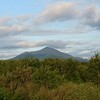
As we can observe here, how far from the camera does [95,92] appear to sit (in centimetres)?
1923

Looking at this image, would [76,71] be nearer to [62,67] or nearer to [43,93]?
[62,67]

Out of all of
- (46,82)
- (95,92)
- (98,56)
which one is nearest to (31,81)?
(46,82)

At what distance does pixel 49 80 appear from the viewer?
22781 mm

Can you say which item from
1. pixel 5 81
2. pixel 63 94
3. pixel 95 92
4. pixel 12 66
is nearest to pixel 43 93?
pixel 63 94

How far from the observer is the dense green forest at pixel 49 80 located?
1925 centimetres

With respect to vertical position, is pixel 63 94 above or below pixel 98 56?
below

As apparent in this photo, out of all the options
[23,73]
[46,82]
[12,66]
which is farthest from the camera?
[12,66]

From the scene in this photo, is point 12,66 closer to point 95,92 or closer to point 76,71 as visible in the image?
point 76,71

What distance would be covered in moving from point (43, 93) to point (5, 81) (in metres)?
4.65

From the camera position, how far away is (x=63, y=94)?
19.3m

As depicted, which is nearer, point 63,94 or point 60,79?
point 63,94

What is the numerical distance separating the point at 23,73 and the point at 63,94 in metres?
5.97

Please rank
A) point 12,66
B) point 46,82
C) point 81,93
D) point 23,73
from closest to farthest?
point 81,93 < point 46,82 < point 23,73 < point 12,66

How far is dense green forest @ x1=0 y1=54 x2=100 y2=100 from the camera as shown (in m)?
19.2
